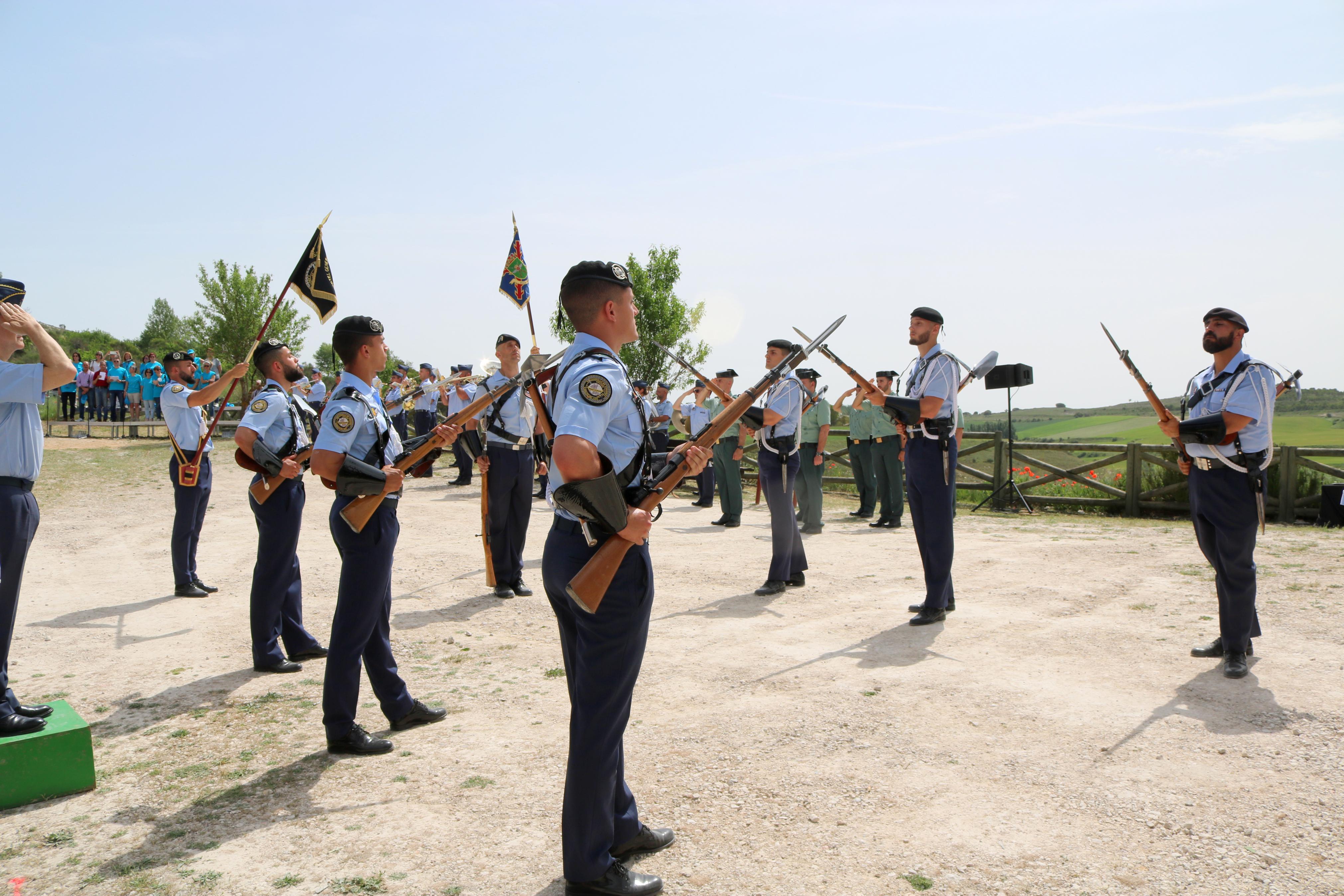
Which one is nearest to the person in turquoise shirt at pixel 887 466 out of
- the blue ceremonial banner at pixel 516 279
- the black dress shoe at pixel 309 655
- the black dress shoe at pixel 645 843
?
the blue ceremonial banner at pixel 516 279

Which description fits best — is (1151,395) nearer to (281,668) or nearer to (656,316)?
(281,668)

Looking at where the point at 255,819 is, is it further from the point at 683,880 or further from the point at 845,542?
the point at 845,542

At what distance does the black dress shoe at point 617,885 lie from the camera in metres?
3.20

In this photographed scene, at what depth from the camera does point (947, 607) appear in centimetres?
749

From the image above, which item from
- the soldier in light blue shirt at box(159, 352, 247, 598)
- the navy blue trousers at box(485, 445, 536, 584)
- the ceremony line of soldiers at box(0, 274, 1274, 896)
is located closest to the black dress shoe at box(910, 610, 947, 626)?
the ceremony line of soldiers at box(0, 274, 1274, 896)

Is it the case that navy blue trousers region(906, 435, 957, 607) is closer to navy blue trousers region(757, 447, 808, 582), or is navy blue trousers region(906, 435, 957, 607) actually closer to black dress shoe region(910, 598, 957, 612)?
black dress shoe region(910, 598, 957, 612)

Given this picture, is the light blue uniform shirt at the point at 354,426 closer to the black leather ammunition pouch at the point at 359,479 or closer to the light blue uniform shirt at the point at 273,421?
the black leather ammunition pouch at the point at 359,479

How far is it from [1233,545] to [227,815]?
610 cm

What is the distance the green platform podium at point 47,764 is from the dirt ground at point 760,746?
0.10m

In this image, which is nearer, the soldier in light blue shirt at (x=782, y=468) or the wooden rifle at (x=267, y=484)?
the wooden rifle at (x=267, y=484)

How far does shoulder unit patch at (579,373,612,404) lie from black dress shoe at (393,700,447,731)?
2.84m

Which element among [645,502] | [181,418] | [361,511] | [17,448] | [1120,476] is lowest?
[1120,476]

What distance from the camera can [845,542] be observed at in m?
11.7

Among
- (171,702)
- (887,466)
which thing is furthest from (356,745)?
(887,466)
